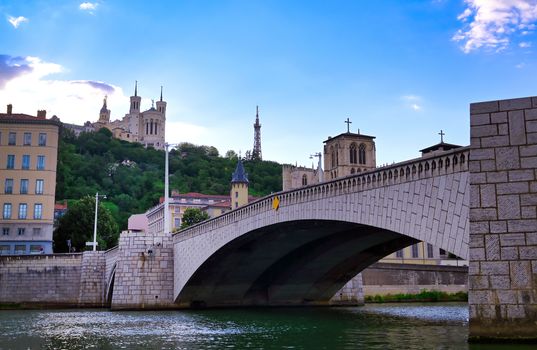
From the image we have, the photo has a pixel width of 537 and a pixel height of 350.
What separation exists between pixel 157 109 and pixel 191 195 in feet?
292

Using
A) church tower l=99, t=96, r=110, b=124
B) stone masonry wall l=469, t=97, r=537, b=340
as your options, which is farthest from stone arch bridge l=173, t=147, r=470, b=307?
church tower l=99, t=96, r=110, b=124

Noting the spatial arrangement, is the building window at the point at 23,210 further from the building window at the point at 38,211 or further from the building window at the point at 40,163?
the building window at the point at 40,163

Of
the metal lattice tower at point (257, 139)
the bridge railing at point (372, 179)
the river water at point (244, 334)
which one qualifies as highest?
the metal lattice tower at point (257, 139)

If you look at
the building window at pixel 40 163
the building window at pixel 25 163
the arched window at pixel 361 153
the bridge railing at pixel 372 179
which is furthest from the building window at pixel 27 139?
the arched window at pixel 361 153

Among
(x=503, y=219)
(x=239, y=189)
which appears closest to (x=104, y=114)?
(x=239, y=189)

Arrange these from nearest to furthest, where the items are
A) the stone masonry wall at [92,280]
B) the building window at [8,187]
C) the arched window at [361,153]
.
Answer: the stone masonry wall at [92,280] → the building window at [8,187] → the arched window at [361,153]

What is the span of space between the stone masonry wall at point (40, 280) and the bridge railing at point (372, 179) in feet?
60.4

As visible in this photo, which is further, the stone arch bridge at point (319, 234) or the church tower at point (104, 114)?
the church tower at point (104, 114)

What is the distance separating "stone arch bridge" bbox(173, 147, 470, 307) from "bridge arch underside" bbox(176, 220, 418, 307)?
6cm

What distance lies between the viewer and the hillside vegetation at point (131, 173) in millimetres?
87438

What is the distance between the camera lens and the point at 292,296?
41.4 meters

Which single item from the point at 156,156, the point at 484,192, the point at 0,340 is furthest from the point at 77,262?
the point at 156,156

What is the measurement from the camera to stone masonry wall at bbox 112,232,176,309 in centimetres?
3650

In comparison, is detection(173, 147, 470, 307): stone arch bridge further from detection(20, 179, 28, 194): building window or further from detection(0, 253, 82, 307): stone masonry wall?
detection(20, 179, 28, 194): building window
